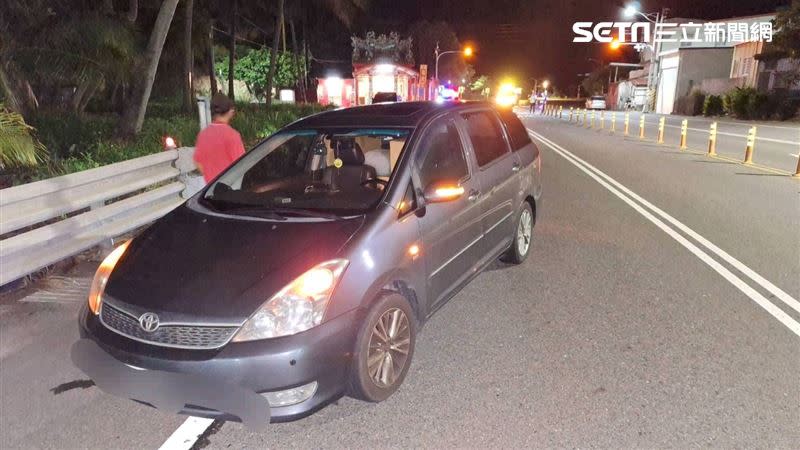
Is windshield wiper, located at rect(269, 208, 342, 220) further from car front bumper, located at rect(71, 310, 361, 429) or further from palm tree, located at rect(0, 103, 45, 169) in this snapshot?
palm tree, located at rect(0, 103, 45, 169)

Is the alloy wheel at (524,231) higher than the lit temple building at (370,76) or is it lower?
lower

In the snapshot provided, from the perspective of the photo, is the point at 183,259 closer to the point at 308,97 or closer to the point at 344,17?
the point at 344,17

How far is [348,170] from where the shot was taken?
14.5 feet

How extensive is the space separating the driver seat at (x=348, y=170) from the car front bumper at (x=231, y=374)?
149 centimetres

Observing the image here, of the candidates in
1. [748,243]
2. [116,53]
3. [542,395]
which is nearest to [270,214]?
[542,395]

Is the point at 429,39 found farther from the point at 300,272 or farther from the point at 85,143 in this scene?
the point at 300,272

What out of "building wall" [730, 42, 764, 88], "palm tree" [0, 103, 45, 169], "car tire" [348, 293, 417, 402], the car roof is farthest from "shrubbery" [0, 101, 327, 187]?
"building wall" [730, 42, 764, 88]

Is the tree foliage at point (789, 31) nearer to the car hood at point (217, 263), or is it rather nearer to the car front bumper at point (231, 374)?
the car hood at point (217, 263)

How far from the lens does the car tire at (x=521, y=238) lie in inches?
229

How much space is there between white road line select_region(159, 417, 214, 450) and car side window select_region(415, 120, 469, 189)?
201 cm

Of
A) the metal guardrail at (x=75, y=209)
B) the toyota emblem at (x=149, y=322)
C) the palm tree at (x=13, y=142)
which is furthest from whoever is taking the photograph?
the palm tree at (x=13, y=142)

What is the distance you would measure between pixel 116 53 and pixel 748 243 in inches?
404

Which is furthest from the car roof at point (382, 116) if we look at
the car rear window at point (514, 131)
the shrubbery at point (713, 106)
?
the shrubbery at point (713, 106)

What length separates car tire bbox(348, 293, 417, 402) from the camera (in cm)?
317
